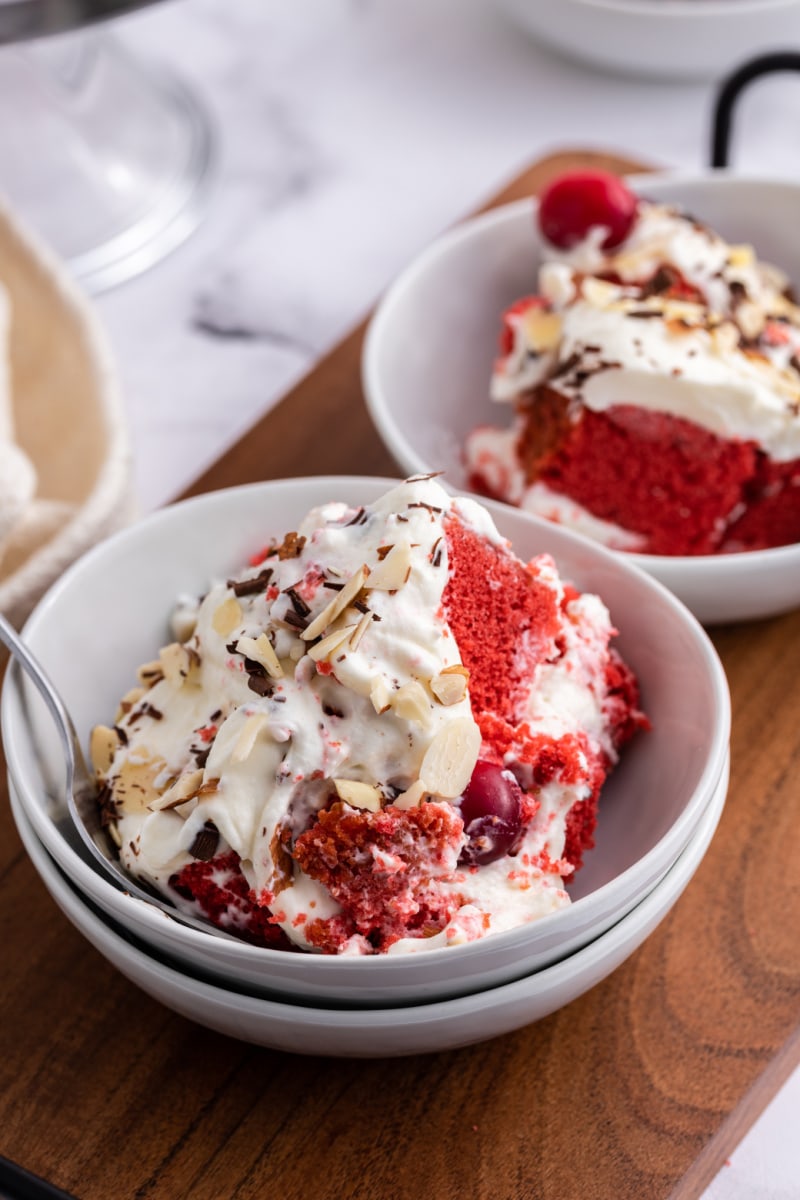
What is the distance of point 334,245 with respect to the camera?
248cm

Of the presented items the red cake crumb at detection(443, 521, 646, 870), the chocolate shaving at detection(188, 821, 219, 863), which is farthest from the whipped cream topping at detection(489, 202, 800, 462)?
the chocolate shaving at detection(188, 821, 219, 863)

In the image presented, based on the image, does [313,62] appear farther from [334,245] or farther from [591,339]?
[591,339]

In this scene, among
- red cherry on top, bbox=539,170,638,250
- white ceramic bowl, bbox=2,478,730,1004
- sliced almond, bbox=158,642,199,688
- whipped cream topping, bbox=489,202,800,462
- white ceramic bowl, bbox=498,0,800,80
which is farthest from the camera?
white ceramic bowl, bbox=498,0,800,80

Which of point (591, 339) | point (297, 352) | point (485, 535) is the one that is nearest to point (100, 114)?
point (297, 352)

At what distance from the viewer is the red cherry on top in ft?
5.73

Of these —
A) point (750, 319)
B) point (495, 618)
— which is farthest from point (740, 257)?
point (495, 618)

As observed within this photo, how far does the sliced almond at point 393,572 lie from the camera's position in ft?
3.56

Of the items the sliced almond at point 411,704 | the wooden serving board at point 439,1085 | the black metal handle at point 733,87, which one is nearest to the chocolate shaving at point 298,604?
the sliced almond at point 411,704

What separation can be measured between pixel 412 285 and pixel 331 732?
36.2 inches

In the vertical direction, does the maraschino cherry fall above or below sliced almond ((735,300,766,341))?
below

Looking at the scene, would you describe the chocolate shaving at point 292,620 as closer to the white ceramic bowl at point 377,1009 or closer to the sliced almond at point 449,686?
the sliced almond at point 449,686

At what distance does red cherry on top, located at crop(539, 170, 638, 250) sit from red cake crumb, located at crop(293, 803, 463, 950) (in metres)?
0.97

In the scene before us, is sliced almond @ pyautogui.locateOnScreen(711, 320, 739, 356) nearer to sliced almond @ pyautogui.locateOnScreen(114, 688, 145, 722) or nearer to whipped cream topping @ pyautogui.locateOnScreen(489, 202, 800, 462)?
whipped cream topping @ pyautogui.locateOnScreen(489, 202, 800, 462)

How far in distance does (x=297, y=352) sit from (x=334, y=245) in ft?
0.95
